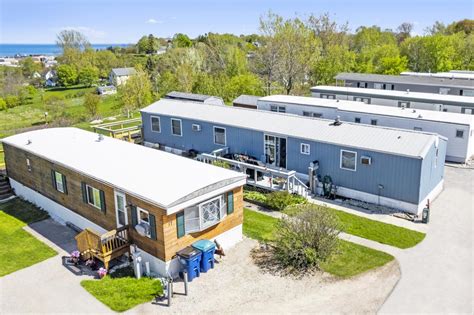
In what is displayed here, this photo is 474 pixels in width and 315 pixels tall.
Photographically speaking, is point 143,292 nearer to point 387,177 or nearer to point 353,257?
point 353,257

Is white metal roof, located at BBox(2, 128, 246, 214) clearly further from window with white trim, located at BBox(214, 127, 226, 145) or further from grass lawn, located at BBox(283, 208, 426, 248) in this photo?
window with white trim, located at BBox(214, 127, 226, 145)

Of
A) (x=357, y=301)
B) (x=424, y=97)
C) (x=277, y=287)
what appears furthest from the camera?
(x=424, y=97)

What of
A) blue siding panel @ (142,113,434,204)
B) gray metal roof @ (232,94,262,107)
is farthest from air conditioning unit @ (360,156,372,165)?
gray metal roof @ (232,94,262,107)

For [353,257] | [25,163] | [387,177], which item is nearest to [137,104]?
[25,163]

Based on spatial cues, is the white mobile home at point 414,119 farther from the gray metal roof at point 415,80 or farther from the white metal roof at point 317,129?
the gray metal roof at point 415,80

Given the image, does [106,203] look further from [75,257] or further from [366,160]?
[366,160]

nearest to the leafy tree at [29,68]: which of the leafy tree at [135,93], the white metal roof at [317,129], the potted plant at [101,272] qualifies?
the leafy tree at [135,93]

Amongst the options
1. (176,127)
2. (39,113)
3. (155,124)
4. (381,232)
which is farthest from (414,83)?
(39,113)
